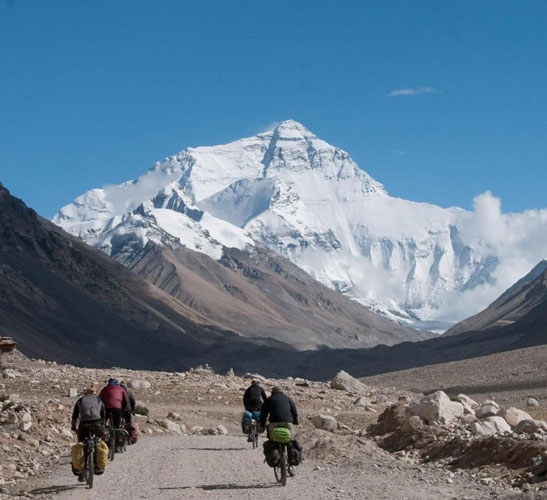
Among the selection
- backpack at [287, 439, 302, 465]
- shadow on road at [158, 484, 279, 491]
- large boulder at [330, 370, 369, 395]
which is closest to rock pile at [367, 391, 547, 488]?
backpack at [287, 439, 302, 465]

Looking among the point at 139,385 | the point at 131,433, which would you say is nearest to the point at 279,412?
the point at 131,433

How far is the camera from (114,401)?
23422 millimetres

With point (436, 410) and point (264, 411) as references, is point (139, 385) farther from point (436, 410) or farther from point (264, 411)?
point (264, 411)

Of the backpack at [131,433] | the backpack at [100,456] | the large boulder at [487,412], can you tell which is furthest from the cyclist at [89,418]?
the large boulder at [487,412]

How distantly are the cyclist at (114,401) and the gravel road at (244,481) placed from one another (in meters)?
0.92

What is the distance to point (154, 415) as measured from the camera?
3519 cm

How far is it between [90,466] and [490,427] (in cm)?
1014

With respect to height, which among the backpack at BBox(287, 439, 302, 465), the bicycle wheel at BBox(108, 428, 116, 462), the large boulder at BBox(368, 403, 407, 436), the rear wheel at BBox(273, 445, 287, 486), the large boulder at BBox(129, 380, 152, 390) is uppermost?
the large boulder at BBox(129, 380, 152, 390)

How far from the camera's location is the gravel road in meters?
18.0

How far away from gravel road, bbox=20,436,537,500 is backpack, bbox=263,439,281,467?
39 centimetres

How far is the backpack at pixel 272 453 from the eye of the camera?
19.7 m

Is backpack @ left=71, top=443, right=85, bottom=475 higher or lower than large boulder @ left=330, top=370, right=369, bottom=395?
lower

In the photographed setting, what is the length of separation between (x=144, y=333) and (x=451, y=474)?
587ft

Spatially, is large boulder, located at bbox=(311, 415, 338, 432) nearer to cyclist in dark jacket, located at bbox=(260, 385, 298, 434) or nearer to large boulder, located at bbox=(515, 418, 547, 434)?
large boulder, located at bbox=(515, 418, 547, 434)
